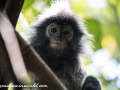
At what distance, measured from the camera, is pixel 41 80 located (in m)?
1.73

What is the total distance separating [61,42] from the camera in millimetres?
3967

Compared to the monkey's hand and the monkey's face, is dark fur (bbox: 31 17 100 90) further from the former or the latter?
the monkey's hand

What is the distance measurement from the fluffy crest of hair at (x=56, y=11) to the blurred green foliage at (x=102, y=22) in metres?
0.09

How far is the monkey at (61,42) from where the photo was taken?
155 inches

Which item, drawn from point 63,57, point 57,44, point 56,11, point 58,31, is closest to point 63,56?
point 63,57

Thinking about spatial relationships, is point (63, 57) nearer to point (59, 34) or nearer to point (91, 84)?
point (59, 34)

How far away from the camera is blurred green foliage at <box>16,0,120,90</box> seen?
4.30 metres

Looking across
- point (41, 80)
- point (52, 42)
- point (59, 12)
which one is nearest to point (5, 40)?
A: point (41, 80)

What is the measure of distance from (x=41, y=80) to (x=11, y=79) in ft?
0.96

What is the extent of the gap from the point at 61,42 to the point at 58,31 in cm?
18

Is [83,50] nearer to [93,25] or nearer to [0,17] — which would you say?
[93,25]

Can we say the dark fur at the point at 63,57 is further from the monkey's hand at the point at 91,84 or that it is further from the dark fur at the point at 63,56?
the monkey's hand at the point at 91,84

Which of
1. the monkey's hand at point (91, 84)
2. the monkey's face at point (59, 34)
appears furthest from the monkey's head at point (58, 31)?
the monkey's hand at point (91, 84)

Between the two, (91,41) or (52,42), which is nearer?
(52,42)
